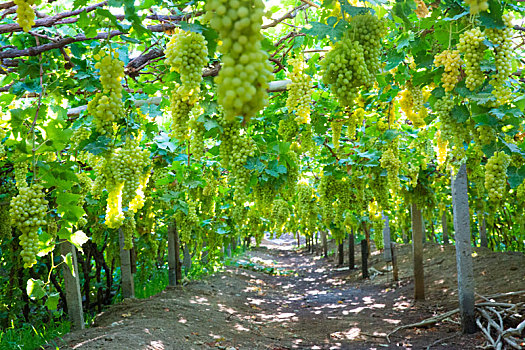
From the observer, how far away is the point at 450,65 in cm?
206

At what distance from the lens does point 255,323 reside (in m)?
7.27

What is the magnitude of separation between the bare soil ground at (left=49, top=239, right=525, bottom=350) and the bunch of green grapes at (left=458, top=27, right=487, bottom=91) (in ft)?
13.1

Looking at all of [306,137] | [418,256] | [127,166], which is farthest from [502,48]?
[418,256]

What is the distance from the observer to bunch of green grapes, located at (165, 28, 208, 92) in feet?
5.72

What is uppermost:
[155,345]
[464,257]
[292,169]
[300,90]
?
[300,90]

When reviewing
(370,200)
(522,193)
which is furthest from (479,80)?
(370,200)

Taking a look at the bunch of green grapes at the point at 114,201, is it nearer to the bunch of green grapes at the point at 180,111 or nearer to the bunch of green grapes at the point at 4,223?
the bunch of green grapes at the point at 180,111

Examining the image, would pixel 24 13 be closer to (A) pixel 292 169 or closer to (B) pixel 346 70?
(B) pixel 346 70

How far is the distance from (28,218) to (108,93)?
0.83m

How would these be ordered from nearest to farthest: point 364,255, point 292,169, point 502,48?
point 502,48 → point 292,169 → point 364,255

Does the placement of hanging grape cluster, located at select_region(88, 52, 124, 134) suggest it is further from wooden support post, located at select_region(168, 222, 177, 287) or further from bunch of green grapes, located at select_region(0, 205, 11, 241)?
wooden support post, located at select_region(168, 222, 177, 287)

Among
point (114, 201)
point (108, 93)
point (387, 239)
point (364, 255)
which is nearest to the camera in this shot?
point (108, 93)

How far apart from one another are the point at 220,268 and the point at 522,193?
34.8ft

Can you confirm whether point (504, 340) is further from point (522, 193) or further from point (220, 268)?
point (220, 268)
